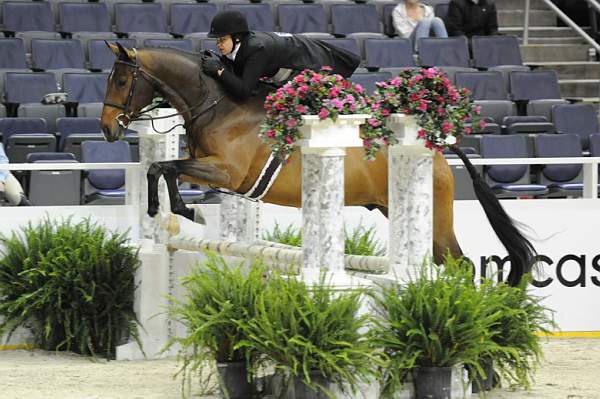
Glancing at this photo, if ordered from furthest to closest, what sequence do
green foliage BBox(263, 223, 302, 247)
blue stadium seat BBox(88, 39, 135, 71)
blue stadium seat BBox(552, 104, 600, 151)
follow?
blue stadium seat BBox(88, 39, 135, 71) < blue stadium seat BBox(552, 104, 600, 151) < green foliage BBox(263, 223, 302, 247)

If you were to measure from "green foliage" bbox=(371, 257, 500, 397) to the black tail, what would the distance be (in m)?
1.29

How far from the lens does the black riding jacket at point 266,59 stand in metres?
6.96

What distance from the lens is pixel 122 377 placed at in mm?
6898

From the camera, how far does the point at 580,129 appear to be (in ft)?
42.9


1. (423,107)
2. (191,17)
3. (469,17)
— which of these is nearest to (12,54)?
(191,17)

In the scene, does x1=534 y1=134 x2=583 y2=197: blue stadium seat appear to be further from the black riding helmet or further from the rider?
the black riding helmet

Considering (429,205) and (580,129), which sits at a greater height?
(580,129)

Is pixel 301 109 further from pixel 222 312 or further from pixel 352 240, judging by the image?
pixel 352 240

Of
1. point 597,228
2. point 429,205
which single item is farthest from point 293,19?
point 429,205

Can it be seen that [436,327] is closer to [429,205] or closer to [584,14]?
[429,205]

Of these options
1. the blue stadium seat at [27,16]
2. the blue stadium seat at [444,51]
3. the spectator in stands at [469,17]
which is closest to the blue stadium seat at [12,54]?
the blue stadium seat at [27,16]

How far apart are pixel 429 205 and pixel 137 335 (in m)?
2.29

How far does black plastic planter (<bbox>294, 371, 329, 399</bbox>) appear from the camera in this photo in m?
5.56

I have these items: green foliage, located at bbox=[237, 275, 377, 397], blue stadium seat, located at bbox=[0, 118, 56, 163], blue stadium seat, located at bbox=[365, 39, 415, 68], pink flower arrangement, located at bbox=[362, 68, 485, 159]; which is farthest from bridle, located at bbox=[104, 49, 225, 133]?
blue stadium seat, located at bbox=[365, 39, 415, 68]
